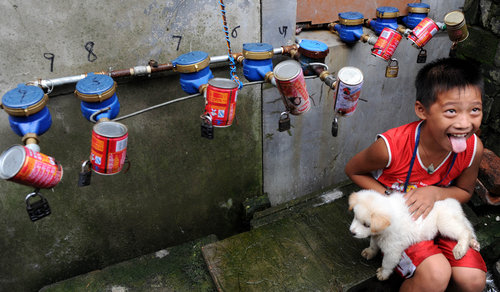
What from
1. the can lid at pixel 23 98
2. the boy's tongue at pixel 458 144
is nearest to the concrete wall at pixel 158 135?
the can lid at pixel 23 98

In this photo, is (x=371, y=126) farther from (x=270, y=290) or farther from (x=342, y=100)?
(x=270, y=290)

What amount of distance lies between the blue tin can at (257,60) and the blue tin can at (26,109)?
4.39ft

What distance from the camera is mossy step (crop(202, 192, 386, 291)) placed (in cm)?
270

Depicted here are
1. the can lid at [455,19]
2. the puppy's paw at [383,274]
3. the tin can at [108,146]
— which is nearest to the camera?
the tin can at [108,146]

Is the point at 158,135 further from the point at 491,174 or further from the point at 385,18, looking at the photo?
the point at 491,174

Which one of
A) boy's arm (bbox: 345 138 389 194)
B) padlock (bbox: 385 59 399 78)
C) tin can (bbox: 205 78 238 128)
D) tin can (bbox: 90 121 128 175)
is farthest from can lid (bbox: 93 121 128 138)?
padlock (bbox: 385 59 399 78)

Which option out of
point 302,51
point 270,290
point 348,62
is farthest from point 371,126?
point 270,290

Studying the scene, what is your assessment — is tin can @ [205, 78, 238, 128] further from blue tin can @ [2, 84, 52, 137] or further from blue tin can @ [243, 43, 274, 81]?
blue tin can @ [2, 84, 52, 137]

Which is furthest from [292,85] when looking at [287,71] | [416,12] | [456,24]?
[416,12]

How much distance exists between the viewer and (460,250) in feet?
7.21

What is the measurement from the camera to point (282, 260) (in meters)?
2.89

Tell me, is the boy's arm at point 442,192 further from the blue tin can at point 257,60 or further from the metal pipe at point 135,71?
the metal pipe at point 135,71

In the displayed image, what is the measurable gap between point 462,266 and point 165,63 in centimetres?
266

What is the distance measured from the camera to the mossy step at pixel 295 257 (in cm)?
270
